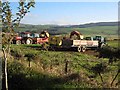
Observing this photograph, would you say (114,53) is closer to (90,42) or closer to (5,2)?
(5,2)

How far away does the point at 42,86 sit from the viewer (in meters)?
12.3

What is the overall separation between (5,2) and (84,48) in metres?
23.1

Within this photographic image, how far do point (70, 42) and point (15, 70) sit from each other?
66.9ft

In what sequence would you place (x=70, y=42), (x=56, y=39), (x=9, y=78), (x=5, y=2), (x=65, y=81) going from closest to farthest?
1. (x=5, y=2)
2. (x=65, y=81)
3. (x=9, y=78)
4. (x=70, y=42)
5. (x=56, y=39)

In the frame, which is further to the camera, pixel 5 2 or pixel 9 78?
pixel 9 78

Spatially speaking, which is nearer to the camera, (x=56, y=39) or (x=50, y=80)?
(x=50, y=80)

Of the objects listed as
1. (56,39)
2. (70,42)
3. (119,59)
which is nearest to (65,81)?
(119,59)

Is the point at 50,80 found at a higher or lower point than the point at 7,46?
lower

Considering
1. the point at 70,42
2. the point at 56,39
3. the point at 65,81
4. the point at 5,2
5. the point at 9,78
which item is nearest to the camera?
the point at 5,2

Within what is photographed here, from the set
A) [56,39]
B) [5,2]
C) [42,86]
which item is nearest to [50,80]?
[42,86]

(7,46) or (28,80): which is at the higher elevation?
(7,46)

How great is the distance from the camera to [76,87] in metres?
11.9

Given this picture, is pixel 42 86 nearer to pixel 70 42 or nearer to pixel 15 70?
pixel 15 70

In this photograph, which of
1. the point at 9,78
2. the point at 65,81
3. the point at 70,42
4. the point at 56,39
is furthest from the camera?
the point at 56,39
